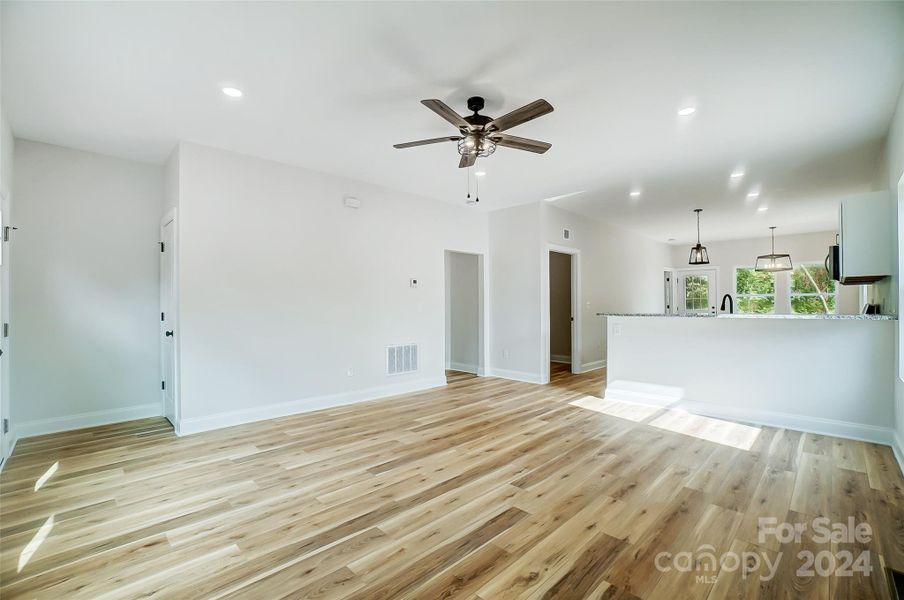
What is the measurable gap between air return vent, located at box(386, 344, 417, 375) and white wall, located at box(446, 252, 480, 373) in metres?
1.62

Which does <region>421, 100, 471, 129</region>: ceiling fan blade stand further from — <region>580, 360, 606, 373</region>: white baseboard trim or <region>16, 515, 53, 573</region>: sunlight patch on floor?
<region>580, 360, 606, 373</region>: white baseboard trim

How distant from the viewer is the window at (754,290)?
379 inches

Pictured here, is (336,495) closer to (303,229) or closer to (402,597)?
(402,597)

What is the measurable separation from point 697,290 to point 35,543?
12.6 meters

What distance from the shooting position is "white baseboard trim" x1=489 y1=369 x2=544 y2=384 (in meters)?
6.29

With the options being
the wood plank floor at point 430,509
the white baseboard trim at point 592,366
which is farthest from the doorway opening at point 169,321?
the white baseboard trim at point 592,366

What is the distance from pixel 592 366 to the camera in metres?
7.56

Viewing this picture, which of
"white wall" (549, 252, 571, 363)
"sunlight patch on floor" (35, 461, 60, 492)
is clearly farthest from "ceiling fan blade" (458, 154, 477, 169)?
"white wall" (549, 252, 571, 363)

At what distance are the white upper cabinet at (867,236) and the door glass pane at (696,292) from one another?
7.39m

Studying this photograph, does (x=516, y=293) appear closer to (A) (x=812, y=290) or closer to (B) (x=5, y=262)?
(B) (x=5, y=262)

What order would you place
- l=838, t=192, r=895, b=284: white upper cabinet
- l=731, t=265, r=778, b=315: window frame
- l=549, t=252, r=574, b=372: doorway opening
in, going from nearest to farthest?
1. l=838, t=192, r=895, b=284: white upper cabinet
2. l=549, t=252, r=574, b=372: doorway opening
3. l=731, t=265, r=778, b=315: window frame

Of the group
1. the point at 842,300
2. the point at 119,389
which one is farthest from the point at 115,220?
the point at 842,300

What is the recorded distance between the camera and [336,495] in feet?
8.68

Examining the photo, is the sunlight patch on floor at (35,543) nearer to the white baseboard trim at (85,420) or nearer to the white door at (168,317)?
the white door at (168,317)
